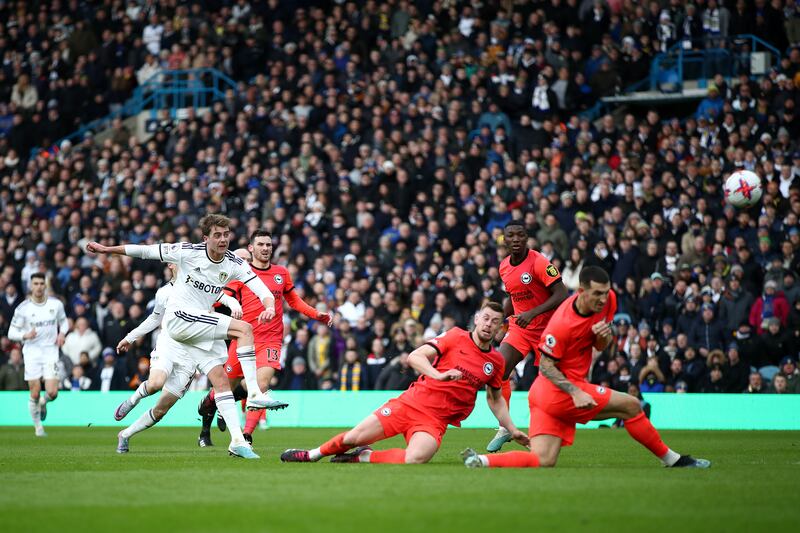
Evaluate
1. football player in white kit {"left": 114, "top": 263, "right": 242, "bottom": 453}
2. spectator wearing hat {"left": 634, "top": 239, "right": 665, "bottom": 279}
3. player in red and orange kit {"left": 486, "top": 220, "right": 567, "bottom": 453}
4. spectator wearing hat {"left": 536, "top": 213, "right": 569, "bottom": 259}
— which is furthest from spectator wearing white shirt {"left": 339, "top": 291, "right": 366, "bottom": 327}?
football player in white kit {"left": 114, "top": 263, "right": 242, "bottom": 453}

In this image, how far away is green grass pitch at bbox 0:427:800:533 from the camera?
689cm

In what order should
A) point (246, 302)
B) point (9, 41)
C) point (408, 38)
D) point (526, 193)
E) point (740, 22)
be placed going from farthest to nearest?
point (9, 41)
point (408, 38)
point (740, 22)
point (526, 193)
point (246, 302)

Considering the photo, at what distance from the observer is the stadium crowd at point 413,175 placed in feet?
71.5

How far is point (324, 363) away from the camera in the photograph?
23.7m

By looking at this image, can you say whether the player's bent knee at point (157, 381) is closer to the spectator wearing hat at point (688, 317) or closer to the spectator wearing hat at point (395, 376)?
the spectator wearing hat at point (395, 376)

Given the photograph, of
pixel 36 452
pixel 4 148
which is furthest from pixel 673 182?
pixel 4 148

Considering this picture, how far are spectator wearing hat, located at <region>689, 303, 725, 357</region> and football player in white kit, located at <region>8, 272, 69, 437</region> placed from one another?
10.7 m

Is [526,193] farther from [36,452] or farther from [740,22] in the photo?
[36,452]

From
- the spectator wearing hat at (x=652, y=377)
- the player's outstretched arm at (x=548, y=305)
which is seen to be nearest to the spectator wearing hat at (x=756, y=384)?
the spectator wearing hat at (x=652, y=377)

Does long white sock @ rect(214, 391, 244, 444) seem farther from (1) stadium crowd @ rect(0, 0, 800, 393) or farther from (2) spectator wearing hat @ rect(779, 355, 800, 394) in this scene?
(2) spectator wearing hat @ rect(779, 355, 800, 394)

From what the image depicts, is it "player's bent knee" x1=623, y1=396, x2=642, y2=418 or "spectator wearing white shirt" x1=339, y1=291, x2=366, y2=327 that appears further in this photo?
"spectator wearing white shirt" x1=339, y1=291, x2=366, y2=327

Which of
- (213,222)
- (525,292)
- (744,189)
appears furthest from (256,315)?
(744,189)

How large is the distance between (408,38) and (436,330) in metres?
10.7

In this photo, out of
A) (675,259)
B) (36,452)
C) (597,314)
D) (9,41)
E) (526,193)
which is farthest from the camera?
(9,41)
